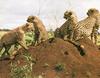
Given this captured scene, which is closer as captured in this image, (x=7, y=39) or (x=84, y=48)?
(x=84, y=48)

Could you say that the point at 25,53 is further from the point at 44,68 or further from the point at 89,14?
the point at 89,14

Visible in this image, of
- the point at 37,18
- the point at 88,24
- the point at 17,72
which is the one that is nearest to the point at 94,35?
the point at 88,24

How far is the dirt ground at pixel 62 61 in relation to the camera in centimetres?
1606

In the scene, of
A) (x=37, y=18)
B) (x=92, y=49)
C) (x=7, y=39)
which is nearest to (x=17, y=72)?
(x=92, y=49)

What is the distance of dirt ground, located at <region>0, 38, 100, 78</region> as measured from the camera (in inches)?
632

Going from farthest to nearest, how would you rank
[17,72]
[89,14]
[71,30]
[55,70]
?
1. [89,14]
2. [71,30]
3. [55,70]
4. [17,72]

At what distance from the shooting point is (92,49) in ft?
55.9

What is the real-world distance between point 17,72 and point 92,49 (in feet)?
15.8

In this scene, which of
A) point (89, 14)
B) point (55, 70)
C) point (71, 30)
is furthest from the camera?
point (89, 14)

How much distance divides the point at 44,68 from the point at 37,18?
4.37 m

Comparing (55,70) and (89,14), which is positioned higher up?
(89,14)

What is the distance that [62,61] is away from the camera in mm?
Result: 16406

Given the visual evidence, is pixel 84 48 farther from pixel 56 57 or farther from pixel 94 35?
pixel 94 35

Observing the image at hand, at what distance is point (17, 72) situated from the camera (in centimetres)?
1284
